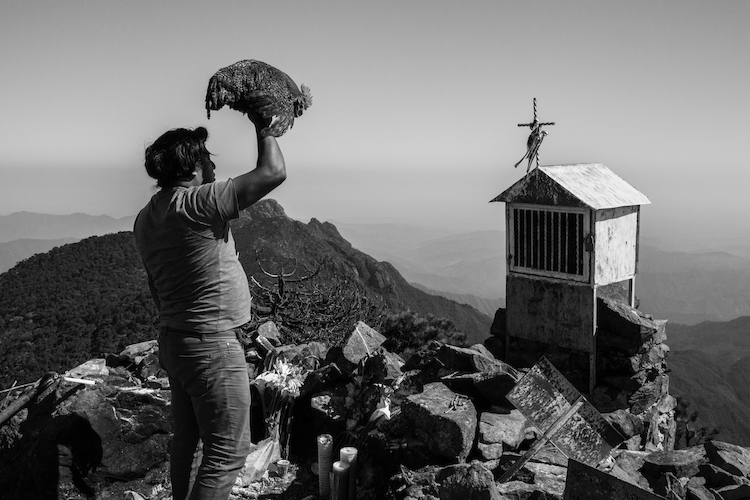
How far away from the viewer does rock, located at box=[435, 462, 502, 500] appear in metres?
3.50

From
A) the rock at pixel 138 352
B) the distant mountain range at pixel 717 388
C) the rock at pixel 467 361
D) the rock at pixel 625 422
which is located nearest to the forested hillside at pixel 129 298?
the rock at pixel 467 361

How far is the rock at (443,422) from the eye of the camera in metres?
4.51

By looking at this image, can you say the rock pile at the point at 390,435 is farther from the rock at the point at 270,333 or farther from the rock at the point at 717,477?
the rock at the point at 270,333

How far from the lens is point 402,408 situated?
495 centimetres

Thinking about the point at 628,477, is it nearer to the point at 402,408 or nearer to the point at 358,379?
the point at 402,408

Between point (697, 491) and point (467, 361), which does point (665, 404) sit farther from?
point (697, 491)

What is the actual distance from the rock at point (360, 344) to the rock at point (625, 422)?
7.97ft

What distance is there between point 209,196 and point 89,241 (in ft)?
93.0

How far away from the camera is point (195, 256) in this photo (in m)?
3.19

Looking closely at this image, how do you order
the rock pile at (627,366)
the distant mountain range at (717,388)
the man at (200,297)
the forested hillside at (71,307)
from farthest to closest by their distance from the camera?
the distant mountain range at (717,388) < the forested hillside at (71,307) < the rock pile at (627,366) < the man at (200,297)

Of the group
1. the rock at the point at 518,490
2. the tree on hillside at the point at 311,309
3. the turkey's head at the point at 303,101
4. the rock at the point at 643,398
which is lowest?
the tree on hillside at the point at 311,309

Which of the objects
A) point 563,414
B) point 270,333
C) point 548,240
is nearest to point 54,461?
point 270,333

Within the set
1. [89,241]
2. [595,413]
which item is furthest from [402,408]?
[89,241]

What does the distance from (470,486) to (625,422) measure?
9.07 ft
